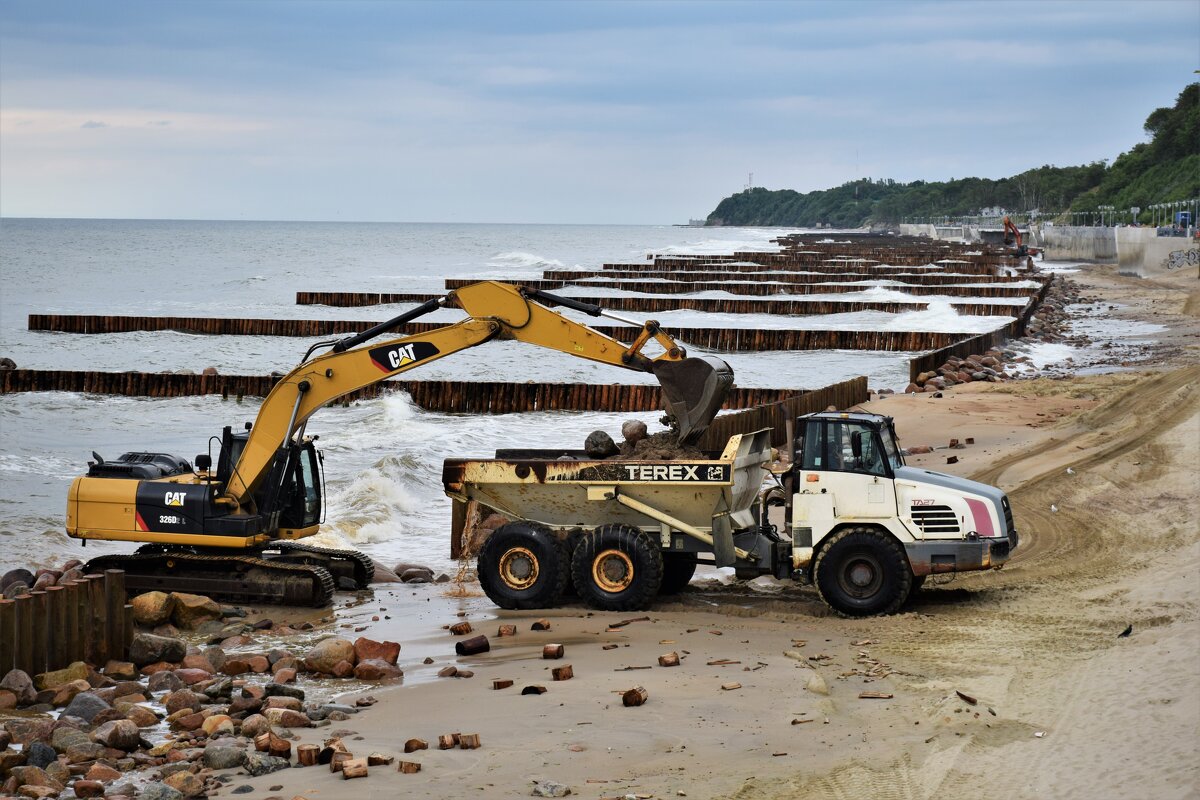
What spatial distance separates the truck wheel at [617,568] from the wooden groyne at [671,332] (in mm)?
30539

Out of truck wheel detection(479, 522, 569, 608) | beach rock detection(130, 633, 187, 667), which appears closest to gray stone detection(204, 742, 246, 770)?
beach rock detection(130, 633, 187, 667)

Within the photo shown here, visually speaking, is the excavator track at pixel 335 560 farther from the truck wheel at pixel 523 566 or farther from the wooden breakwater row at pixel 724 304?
the wooden breakwater row at pixel 724 304

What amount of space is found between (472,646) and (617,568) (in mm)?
2269

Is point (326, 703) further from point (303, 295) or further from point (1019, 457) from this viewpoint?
point (303, 295)

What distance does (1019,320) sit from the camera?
4909 cm

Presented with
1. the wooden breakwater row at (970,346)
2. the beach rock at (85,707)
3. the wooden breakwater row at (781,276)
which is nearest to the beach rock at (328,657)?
the beach rock at (85,707)

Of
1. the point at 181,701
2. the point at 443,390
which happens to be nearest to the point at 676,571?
the point at 181,701

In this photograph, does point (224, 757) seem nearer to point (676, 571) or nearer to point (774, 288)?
point (676, 571)

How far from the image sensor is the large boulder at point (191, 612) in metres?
14.3

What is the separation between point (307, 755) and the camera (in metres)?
9.11

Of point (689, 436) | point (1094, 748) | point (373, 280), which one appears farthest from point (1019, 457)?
point (373, 280)

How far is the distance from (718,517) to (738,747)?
4989mm

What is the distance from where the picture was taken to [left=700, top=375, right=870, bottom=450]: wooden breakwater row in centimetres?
2131

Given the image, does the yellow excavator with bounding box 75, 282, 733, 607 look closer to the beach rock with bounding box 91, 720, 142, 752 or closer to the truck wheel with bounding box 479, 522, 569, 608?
the truck wheel with bounding box 479, 522, 569, 608
